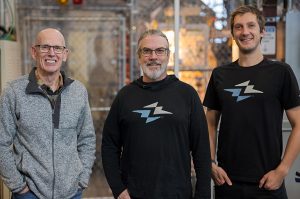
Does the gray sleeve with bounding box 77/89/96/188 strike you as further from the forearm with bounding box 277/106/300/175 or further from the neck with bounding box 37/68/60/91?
the forearm with bounding box 277/106/300/175

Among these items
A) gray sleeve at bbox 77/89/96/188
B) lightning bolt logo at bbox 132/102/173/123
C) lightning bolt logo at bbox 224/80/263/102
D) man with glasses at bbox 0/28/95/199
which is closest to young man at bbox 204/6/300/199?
lightning bolt logo at bbox 224/80/263/102

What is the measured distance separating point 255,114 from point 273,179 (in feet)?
1.22

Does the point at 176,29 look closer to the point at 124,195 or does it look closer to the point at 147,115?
the point at 147,115

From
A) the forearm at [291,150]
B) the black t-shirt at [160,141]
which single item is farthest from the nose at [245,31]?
the forearm at [291,150]

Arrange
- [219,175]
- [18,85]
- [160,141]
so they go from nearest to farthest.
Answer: [160,141], [18,85], [219,175]

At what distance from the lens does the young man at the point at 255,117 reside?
2207mm

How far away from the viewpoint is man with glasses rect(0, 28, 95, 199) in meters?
2.14

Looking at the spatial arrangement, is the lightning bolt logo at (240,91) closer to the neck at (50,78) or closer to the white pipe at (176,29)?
the neck at (50,78)

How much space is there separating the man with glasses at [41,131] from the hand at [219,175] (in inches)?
31.5

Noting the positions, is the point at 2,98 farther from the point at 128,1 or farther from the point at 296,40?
the point at 296,40

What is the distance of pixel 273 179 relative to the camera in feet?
7.21

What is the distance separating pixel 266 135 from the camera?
2211 millimetres

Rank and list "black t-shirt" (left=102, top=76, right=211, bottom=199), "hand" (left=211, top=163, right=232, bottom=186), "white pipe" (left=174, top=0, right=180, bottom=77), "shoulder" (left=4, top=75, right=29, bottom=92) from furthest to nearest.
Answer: "white pipe" (left=174, top=0, right=180, bottom=77) → "hand" (left=211, top=163, right=232, bottom=186) → "shoulder" (left=4, top=75, right=29, bottom=92) → "black t-shirt" (left=102, top=76, right=211, bottom=199)

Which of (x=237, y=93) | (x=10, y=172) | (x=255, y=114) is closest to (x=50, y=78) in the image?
(x=10, y=172)
